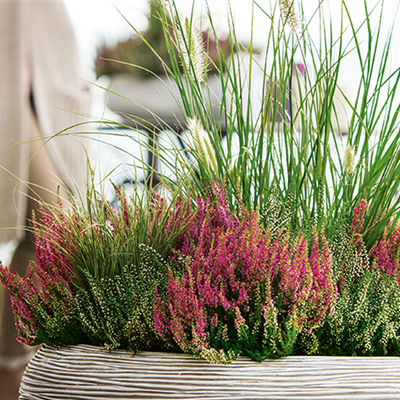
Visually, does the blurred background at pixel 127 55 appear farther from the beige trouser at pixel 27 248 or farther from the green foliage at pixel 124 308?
the green foliage at pixel 124 308

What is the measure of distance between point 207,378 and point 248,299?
0.36 feet

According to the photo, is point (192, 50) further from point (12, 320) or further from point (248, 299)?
point (12, 320)

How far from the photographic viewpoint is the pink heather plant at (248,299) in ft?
1.40

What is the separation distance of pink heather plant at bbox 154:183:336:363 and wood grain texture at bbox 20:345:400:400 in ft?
0.07

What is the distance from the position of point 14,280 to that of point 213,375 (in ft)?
1.12

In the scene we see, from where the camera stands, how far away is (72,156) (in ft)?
3.30

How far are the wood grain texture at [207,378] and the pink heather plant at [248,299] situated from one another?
22 millimetres

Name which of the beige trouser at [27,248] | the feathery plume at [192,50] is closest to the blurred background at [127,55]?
the beige trouser at [27,248]

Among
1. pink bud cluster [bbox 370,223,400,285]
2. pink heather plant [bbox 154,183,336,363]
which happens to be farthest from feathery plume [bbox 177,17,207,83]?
pink bud cluster [bbox 370,223,400,285]

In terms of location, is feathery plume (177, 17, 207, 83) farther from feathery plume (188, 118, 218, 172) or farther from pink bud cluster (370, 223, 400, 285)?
pink bud cluster (370, 223, 400, 285)

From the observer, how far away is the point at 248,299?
456 mm

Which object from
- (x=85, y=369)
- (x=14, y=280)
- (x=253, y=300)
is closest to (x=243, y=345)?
(x=253, y=300)

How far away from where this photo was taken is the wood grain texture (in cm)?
38

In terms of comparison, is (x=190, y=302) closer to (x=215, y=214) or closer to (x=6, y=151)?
(x=215, y=214)
